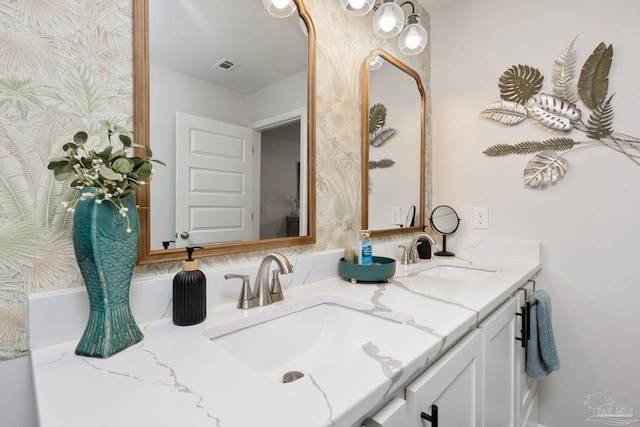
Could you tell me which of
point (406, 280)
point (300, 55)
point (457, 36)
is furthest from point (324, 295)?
point (457, 36)

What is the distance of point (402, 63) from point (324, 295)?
4.40ft

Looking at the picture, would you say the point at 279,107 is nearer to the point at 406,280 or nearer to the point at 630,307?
the point at 406,280

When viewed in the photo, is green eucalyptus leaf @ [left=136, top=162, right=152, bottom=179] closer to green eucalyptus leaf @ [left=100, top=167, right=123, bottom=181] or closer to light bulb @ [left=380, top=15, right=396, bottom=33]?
green eucalyptus leaf @ [left=100, top=167, right=123, bottom=181]

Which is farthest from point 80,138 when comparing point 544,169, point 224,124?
point 544,169

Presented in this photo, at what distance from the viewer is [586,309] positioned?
4.81 feet

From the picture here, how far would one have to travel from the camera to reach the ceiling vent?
927mm

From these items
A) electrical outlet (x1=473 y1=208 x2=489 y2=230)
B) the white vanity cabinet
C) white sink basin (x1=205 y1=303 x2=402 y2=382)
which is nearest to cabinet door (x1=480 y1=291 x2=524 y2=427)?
the white vanity cabinet

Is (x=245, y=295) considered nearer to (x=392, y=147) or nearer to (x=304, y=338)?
(x=304, y=338)

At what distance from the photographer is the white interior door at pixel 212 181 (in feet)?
2.78

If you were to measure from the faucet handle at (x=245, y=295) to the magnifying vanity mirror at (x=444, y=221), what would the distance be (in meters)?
1.28

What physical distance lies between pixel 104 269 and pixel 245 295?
1.24 ft

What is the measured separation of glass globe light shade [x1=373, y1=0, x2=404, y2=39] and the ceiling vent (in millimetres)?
661

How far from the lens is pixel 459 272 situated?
62.7 inches

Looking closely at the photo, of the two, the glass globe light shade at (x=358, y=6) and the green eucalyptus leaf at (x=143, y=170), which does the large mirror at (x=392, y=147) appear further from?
the green eucalyptus leaf at (x=143, y=170)
